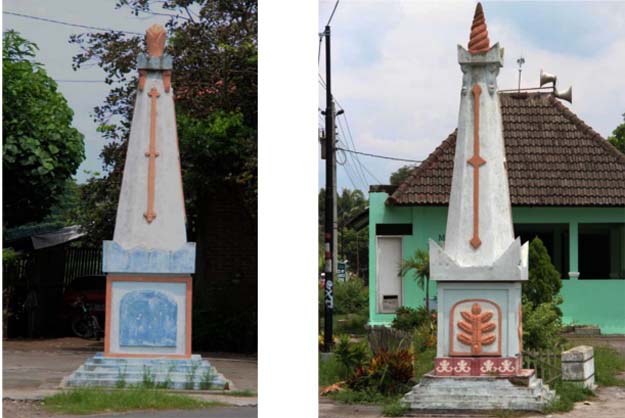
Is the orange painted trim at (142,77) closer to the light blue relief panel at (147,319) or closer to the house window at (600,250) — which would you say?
the light blue relief panel at (147,319)

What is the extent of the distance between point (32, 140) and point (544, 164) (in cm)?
806

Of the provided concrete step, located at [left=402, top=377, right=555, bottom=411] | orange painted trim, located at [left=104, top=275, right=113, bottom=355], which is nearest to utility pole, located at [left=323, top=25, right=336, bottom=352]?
orange painted trim, located at [left=104, top=275, right=113, bottom=355]

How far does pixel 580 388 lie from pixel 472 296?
58.1 inches

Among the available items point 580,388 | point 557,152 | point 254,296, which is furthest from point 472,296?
point 557,152

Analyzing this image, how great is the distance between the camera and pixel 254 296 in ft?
31.3

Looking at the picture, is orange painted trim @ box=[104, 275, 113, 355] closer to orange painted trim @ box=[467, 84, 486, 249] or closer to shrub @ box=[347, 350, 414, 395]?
shrub @ box=[347, 350, 414, 395]

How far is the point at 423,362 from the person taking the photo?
9.20 metres

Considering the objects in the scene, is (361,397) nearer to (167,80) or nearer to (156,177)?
(156,177)

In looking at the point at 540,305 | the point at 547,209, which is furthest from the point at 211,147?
the point at 547,209

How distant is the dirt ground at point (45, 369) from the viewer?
6.67m

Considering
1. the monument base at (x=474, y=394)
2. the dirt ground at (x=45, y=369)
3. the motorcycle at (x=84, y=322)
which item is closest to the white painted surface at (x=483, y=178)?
the monument base at (x=474, y=394)

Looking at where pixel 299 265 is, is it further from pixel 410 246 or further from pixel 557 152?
pixel 557 152

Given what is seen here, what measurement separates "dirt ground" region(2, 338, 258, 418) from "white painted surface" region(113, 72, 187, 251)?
3.51ft

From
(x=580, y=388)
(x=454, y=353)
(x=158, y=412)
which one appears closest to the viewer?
(x=158, y=412)
